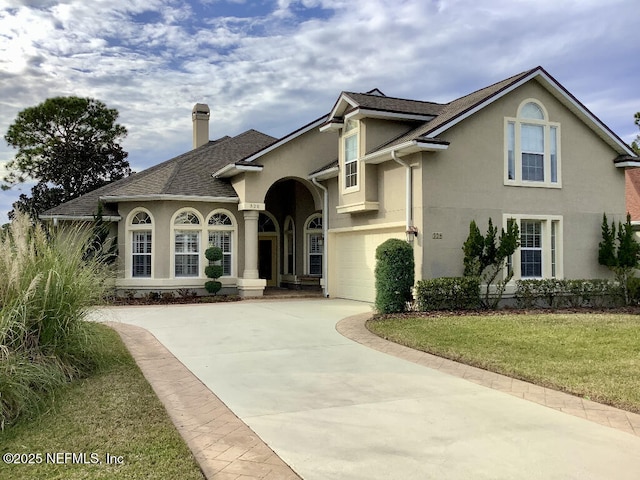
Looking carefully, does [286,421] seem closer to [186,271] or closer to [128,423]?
[128,423]

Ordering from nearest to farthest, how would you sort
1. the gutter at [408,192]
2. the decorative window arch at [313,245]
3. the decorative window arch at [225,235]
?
the gutter at [408,192] → the decorative window arch at [225,235] → the decorative window arch at [313,245]

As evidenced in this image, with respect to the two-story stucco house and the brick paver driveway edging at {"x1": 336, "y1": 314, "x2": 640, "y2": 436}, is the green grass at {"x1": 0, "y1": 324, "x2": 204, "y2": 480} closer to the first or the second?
the brick paver driveway edging at {"x1": 336, "y1": 314, "x2": 640, "y2": 436}

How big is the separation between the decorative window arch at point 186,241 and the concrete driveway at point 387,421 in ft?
32.7

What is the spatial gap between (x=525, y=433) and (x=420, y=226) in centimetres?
945

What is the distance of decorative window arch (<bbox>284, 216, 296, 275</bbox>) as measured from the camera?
898 inches

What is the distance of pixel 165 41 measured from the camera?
50.2 feet

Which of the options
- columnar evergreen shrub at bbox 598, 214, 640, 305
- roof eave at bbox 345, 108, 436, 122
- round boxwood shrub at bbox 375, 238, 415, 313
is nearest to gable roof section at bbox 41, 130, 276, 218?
roof eave at bbox 345, 108, 436, 122

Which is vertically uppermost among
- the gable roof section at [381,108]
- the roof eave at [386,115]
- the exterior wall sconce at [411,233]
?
the gable roof section at [381,108]

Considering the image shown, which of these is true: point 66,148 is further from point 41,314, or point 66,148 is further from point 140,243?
point 41,314

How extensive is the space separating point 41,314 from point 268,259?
17837 mm

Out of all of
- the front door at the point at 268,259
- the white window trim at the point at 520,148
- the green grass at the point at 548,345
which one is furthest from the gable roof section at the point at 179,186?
the green grass at the point at 548,345

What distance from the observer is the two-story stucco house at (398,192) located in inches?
579

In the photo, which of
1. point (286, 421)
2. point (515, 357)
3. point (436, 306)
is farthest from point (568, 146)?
point (286, 421)

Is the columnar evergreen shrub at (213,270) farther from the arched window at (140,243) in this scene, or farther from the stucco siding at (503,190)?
the stucco siding at (503,190)
